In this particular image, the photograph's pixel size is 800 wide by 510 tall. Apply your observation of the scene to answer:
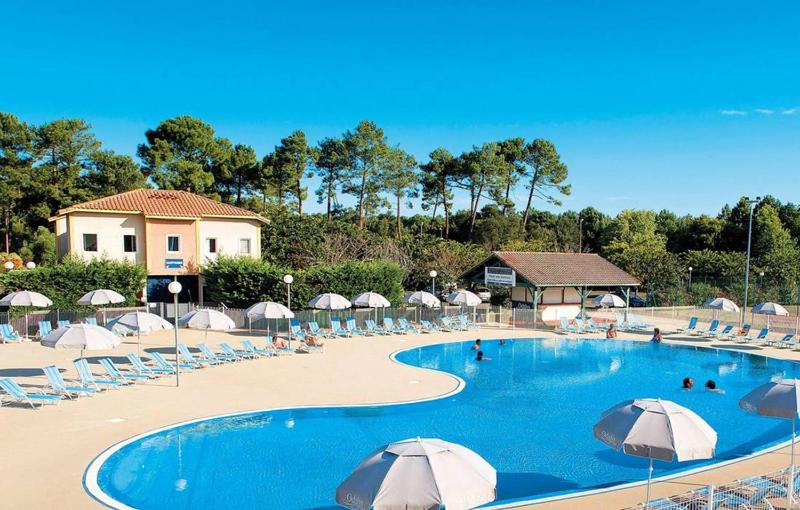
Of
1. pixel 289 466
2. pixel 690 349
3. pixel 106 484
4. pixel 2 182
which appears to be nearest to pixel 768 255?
pixel 690 349

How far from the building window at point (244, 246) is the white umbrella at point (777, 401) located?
30.6 metres

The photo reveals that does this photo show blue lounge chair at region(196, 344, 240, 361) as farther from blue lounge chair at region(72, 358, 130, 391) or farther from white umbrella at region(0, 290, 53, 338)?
white umbrella at region(0, 290, 53, 338)

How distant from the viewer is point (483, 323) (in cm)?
3284

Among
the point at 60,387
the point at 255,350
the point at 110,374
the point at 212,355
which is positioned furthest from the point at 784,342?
the point at 60,387

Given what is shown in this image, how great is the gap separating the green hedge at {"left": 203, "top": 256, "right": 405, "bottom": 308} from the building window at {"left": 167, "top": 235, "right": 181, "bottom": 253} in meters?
3.36

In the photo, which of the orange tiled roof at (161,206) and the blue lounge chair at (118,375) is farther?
the orange tiled roof at (161,206)

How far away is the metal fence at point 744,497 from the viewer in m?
8.56

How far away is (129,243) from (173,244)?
96.1 inches

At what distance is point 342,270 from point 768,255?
119 ft

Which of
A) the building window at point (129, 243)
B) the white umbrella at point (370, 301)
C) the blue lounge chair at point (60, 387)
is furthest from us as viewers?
the building window at point (129, 243)

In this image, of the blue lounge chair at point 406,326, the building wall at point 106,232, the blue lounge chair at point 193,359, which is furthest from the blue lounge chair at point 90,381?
the building wall at point 106,232

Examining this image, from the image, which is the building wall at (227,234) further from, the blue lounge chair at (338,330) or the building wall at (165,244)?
the blue lounge chair at (338,330)

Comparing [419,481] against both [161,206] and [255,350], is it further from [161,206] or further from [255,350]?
[161,206]

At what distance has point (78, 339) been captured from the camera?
15.8m
